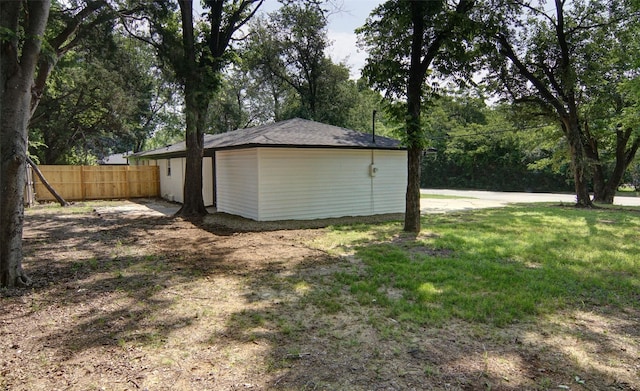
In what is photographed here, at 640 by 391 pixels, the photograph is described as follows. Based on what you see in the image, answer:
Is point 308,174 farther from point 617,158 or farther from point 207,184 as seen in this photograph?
point 617,158

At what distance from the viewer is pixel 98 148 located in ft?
86.8

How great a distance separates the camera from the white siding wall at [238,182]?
10680 millimetres

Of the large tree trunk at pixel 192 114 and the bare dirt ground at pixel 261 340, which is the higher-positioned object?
the large tree trunk at pixel 192 114

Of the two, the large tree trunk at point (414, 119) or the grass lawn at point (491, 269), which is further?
the large tree trunk at point (414, 119)

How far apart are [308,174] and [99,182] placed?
478 inches

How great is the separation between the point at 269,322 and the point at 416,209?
5909 mm

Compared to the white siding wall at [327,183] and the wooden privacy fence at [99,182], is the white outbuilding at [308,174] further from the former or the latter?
the wooden privacy fence at [99,182]

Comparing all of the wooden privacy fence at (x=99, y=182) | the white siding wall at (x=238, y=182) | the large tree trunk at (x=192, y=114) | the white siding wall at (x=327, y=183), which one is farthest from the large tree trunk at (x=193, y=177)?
the wooden privacy fence at (x=99, y=182)

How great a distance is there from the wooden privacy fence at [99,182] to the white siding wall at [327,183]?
11285mm

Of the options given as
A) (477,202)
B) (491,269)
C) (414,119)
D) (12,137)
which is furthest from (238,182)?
(477,202)

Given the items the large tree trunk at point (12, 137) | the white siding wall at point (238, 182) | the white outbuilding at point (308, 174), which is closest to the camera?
the large tree trunk at point (12, 137)

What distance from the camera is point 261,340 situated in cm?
338

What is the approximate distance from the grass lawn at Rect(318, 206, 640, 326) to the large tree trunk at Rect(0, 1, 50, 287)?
4.08 m

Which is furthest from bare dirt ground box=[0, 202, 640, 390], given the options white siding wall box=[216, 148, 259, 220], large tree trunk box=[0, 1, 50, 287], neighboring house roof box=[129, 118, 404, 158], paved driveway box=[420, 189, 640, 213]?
paved driveway box=[420, 189, 640, 213]
